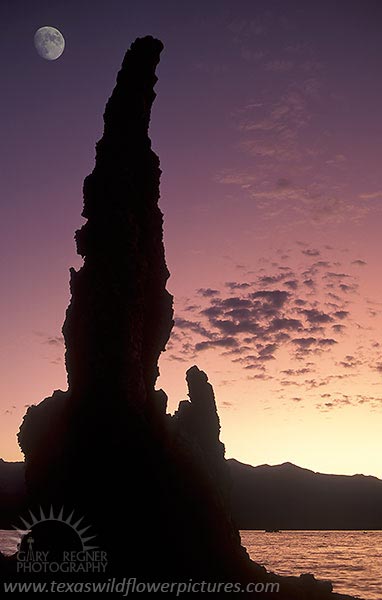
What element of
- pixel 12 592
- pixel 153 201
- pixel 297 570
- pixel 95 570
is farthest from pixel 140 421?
pixel 297 570

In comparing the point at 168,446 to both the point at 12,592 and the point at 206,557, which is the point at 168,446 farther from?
the point at 12,592

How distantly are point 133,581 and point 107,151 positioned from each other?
1942 cm

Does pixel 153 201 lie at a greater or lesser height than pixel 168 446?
greater

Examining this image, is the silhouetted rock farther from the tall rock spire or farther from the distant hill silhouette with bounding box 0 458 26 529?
the distant hill silhouette with bounding box 0 458 26 529

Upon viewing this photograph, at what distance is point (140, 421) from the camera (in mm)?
24047

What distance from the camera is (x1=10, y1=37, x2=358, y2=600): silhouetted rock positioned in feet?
76.2
